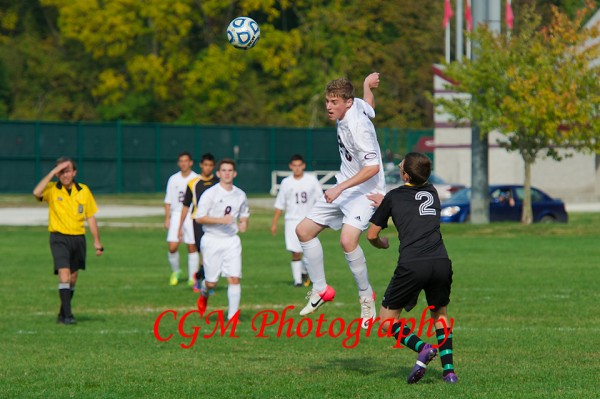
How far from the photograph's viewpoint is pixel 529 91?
3919cm

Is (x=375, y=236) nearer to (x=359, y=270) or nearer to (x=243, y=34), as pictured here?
(x=359, y=270)

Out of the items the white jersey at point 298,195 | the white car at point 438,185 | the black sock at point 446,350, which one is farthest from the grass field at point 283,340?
the white car at point 438,185

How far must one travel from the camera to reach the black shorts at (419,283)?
10.3 m

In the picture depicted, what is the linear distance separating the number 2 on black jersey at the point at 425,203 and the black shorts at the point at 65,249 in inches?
285

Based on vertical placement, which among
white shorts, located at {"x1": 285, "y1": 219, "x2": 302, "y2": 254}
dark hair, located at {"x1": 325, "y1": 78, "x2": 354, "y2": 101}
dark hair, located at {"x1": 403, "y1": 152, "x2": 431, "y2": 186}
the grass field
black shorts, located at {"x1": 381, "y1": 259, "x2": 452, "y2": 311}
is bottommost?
the grass field

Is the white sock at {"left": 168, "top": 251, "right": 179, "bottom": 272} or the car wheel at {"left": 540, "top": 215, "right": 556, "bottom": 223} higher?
the white sock at {"left": 168, "top": 251, "right": 179, "bottom": 272}

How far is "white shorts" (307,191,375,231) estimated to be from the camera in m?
11.7

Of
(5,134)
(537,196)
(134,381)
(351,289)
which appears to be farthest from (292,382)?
(5,134)

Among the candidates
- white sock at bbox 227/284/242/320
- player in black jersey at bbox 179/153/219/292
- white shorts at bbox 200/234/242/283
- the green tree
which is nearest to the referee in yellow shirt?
white shorts at bbox 200/234/242/283

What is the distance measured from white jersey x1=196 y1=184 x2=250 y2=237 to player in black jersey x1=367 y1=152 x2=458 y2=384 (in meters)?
6.51

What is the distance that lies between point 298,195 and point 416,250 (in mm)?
11750

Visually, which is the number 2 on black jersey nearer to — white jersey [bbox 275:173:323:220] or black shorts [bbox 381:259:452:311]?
black shorts [bbox 381:259:452:311]

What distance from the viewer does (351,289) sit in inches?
834

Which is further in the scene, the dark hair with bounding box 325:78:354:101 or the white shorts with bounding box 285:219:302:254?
the white shorts with bounding box 285:219:302:254
